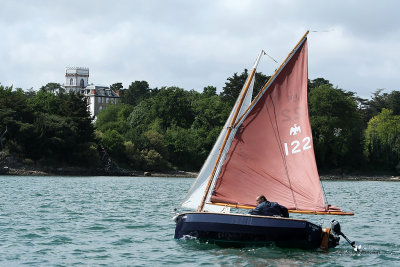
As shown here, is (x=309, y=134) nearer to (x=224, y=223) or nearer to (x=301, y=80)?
(x=301, y=80)

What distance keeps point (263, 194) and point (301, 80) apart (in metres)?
4.70

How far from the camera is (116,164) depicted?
123 meters

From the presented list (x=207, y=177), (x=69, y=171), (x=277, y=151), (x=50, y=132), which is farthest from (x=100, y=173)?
(x=277, y=151)

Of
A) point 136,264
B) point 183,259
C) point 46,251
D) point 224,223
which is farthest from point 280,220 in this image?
point 46,251

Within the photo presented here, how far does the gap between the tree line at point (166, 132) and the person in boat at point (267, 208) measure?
9103 centimetres

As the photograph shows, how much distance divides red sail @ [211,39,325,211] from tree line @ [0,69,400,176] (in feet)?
292

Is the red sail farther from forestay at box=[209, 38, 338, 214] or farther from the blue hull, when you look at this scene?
the blue hull

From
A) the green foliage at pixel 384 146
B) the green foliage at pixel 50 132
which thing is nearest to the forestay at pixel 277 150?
the green foliage at pixel 50 132

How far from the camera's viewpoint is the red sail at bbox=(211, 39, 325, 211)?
83.7 ft

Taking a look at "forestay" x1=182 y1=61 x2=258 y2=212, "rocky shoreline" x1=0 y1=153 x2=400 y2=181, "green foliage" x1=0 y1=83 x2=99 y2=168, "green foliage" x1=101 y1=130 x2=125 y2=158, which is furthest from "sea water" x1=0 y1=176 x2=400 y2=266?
"green foliage" x1=101 y1=130 x2=125 y2=158

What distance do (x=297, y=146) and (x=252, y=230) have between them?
3909 millimetres

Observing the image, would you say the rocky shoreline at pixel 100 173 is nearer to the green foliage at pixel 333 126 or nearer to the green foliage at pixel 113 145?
the green foliage at pixel 333 126

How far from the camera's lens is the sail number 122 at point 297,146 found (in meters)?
25.6

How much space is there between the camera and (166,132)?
14112 cm
